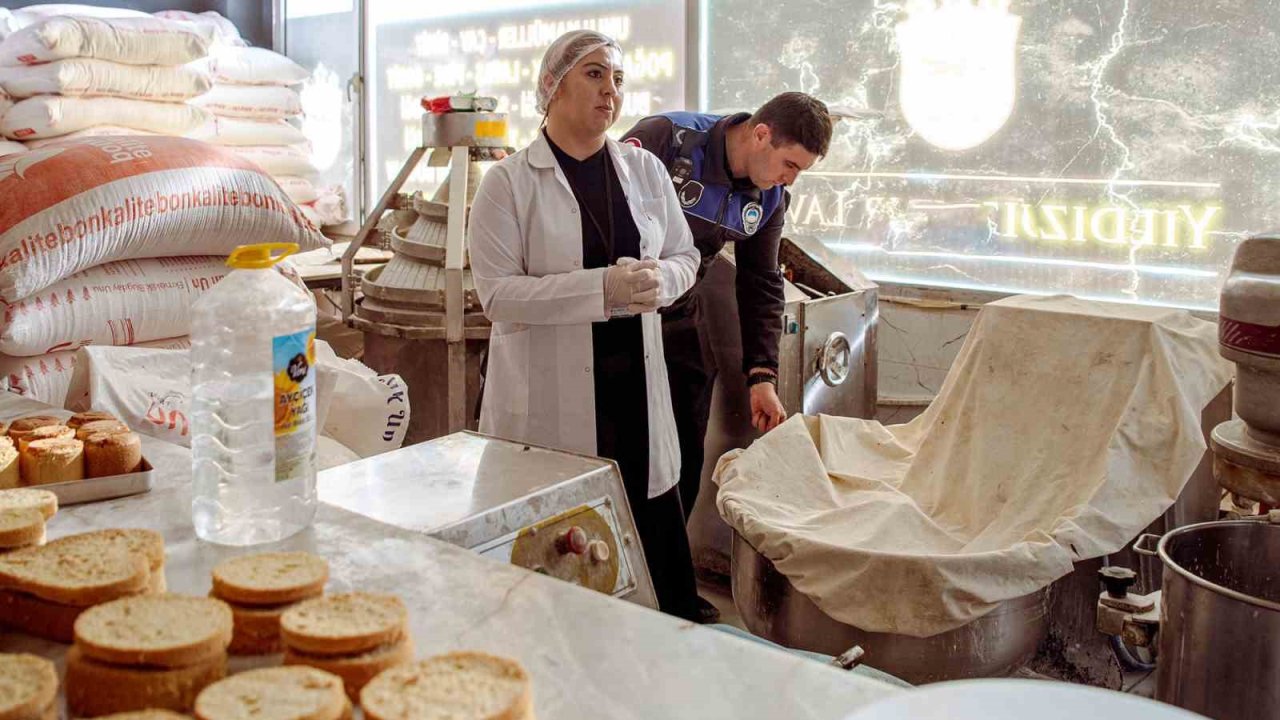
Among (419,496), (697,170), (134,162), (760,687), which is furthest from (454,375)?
(760,687)

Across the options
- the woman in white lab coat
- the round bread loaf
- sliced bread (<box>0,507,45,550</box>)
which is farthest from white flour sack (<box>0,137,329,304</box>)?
sliced bread (<box>0,507,45,550</box>)

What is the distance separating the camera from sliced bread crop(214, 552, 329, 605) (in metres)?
0.80

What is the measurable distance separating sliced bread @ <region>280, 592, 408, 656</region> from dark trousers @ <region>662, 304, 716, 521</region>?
6.65 feet

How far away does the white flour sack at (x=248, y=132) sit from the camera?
478 cm

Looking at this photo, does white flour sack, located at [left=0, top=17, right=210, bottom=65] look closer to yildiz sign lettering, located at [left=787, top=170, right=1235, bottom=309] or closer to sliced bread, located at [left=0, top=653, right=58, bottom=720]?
yildiz sign lettering, located at [left=787, top=170, right=1235, bottom=309]

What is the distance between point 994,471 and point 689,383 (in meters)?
0.82

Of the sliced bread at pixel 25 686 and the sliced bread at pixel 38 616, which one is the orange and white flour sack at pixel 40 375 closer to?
the sliced bread at pixel 38 616

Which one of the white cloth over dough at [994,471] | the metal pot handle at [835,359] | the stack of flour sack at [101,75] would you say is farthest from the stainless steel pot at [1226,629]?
the stack of flour sack at [101,75]

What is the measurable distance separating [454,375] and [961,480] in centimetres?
155

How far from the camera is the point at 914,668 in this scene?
2166 millimetres

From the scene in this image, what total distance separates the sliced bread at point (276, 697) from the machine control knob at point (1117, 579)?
163cm

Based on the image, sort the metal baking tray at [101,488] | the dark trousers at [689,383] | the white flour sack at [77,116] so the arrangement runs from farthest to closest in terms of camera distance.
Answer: the white flour sack at [77,116], the dark trousers at [689,383], the metal baking tray at [101,488]

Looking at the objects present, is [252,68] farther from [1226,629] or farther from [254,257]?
[1226,629]

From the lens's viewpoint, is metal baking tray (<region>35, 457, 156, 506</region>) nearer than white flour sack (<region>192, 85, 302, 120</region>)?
Yes
